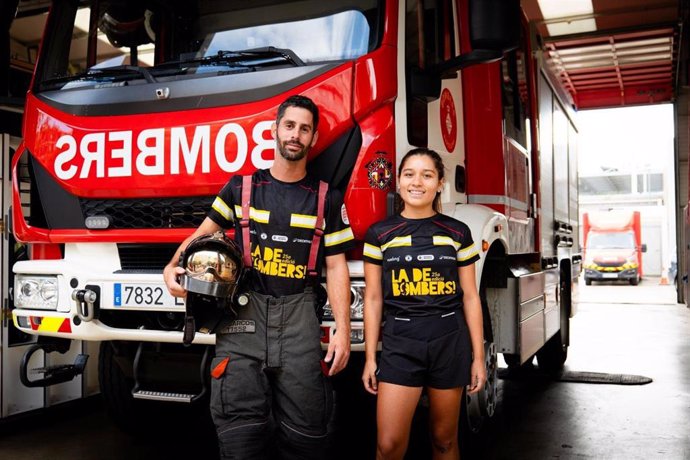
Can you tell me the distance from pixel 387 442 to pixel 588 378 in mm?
4041

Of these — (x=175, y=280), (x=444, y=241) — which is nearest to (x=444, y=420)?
(x=444, y=241)

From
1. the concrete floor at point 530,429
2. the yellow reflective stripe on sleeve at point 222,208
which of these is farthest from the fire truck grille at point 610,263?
the yellow reflective stripe on sleeve at point 222,208

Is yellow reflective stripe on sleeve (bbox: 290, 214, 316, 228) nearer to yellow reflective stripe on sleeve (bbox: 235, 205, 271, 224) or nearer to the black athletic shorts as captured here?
yellow reflective stripe on sleeve (bbox: 235, 205, 271, 224)

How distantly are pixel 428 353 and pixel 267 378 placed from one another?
24.5 inches

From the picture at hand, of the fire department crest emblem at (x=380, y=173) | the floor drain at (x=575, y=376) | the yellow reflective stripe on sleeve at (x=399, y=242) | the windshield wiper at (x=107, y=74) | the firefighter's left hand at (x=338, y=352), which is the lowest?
the floor drain at (x=575, y=376)

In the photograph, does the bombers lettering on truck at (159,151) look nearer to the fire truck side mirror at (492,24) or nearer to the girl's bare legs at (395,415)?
the fire truck side mirror at (492,24)

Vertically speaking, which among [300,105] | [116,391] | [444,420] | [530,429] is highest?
[300,105]

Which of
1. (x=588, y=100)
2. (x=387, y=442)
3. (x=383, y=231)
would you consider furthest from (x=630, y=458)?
(x=588, y=100)

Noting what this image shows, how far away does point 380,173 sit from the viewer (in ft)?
9.58

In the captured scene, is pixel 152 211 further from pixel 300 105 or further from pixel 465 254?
pixel 465 254

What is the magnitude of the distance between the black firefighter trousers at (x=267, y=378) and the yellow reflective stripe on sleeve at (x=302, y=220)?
257 millimetres

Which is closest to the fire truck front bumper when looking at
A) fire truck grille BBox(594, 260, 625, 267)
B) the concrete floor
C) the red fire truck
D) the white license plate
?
fire truck grille BBox(594, 260, 625, 267)

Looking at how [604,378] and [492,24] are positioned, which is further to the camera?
[604,378]

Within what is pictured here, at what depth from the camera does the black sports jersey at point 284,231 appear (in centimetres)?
273
